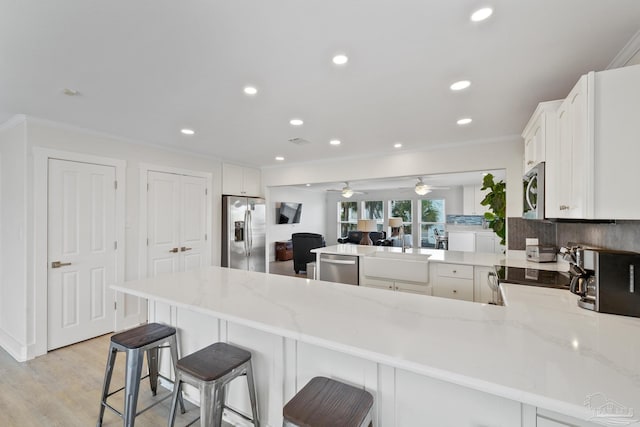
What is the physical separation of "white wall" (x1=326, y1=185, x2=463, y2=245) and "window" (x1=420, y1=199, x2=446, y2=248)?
6.1 inches

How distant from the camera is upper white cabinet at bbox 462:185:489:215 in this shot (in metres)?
7.67

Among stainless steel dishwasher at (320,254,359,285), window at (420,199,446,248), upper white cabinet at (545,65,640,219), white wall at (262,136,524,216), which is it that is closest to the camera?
upper white cabinet at (545,65,640,219)

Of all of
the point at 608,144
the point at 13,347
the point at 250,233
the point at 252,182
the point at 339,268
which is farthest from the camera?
the point at 252,182

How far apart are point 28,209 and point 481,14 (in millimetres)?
3908

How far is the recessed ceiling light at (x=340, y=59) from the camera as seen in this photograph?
65.7 inches

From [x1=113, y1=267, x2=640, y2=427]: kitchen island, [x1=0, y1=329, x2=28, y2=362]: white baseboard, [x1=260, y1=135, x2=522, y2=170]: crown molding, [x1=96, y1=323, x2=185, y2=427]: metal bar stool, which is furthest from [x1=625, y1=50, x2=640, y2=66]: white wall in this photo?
[x1=0, y1=329, x2=28, y2=362]: white baseboard

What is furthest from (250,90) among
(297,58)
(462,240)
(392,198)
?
(392,198)

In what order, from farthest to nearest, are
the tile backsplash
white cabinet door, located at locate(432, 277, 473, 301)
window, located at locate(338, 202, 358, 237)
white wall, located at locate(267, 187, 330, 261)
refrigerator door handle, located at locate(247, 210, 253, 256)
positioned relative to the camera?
window, located at locate(338, 202, 358, 237)
white wall, located at locate(267, 187, 330, 261)
refrigerator door handle, located at locate(247, 210, 253, 256)
white cabinet door, located at locate(432, 277, 473, 301)
the tile backsplash

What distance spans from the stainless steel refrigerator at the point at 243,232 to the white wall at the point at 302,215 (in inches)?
100

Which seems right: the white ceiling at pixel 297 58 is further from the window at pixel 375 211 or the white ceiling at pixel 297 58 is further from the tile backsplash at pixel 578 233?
the window at pixel 375 211

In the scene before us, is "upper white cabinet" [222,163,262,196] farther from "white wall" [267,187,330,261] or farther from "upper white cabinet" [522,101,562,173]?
"upper white cabinet" [522,101,562,173]

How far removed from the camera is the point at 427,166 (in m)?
3.86

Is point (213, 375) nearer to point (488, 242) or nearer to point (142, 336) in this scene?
point (142, 336)

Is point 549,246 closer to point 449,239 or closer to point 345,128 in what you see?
point 345,128
